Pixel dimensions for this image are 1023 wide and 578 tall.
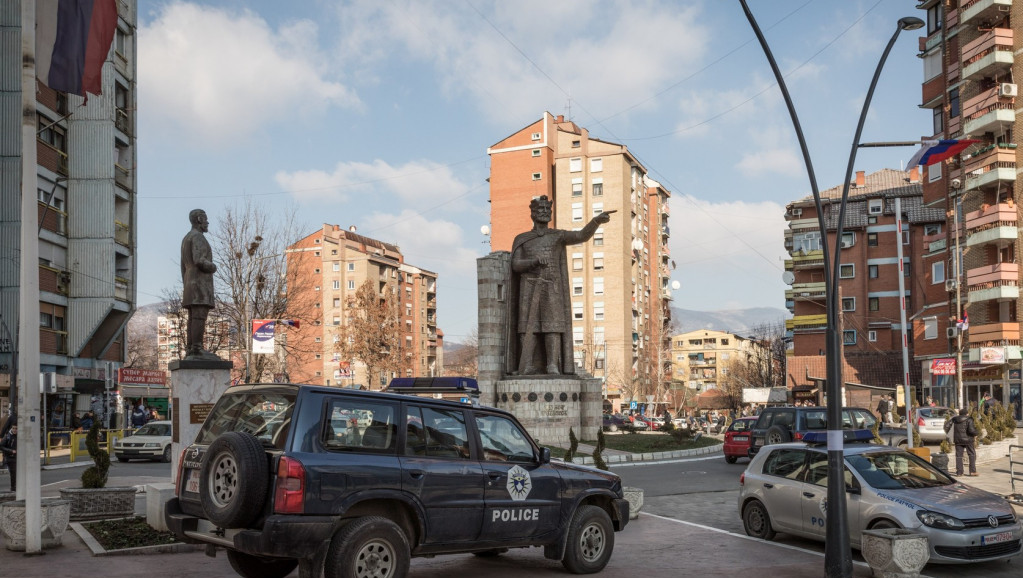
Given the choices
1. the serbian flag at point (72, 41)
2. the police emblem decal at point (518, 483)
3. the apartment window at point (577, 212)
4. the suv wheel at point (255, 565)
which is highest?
the apartment window at point (577, 212)

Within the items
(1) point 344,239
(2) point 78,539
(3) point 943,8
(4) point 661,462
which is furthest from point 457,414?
(1) point 344,239

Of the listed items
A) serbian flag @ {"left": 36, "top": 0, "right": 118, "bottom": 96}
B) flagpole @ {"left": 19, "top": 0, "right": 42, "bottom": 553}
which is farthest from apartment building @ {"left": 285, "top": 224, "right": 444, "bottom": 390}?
flagpole @ {"left": 19, "top": 0, "right": 42, "bottom": 553}

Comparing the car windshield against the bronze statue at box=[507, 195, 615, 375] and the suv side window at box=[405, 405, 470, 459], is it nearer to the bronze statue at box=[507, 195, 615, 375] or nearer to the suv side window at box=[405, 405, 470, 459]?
the suv side window at box=[405, 405, 470, 459]

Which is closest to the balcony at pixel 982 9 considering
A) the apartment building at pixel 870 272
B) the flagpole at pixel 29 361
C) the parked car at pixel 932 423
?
the apartment building at pixel 870 272

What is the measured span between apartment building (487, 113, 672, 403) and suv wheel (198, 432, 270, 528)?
260 ft

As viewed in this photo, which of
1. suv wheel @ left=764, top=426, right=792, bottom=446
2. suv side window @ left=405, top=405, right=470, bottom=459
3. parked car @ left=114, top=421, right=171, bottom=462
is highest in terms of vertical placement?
suv side window @ left=405, top=405, right=470, bottom=459

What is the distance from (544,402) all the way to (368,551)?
59.5 ft

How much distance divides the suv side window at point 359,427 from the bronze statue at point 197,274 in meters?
8.54

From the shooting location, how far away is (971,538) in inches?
390

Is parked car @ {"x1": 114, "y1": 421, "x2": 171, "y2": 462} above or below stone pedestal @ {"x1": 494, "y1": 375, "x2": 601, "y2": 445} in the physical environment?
below

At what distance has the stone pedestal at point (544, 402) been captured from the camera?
25.4m

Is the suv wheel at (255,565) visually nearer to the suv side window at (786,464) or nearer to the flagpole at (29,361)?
the flagpole at (29,361)

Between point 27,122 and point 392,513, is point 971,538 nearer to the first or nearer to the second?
point 392,513

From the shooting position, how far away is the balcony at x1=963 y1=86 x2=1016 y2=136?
47.3m
